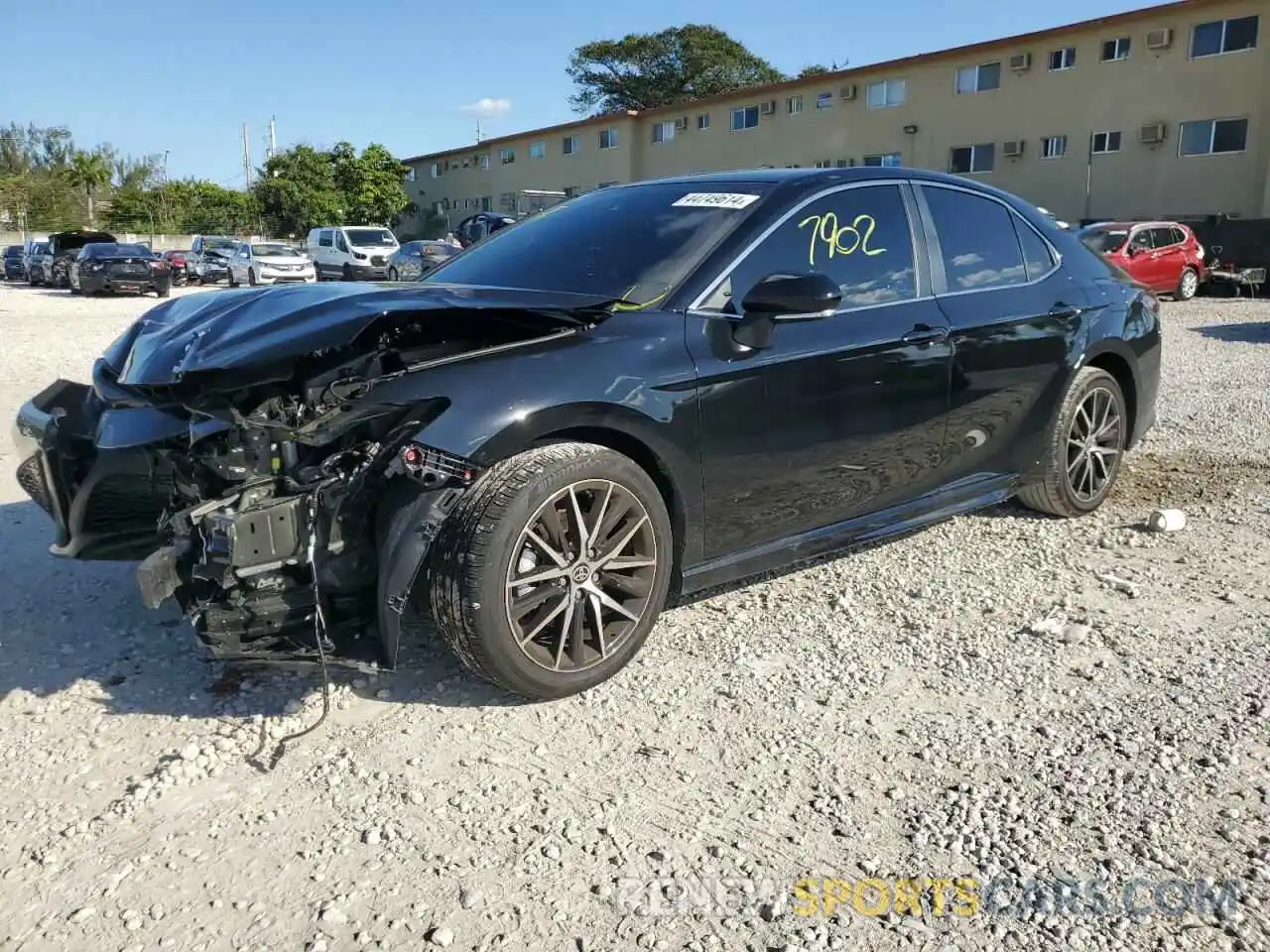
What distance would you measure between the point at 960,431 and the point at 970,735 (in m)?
1.62

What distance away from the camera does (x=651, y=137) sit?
142 feet

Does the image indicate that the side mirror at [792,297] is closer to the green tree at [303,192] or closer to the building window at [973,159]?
the building window at [973,159]

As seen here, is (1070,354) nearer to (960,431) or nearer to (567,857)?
(960,431)

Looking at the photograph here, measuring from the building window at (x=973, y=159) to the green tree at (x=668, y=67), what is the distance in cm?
A: 2773

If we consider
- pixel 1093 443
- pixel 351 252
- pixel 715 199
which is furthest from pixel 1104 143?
pixel 715 199

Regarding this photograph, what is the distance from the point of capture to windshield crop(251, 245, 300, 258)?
2828 cm

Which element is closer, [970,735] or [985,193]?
[970,735]

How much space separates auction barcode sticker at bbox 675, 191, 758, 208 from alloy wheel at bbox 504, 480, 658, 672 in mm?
1273

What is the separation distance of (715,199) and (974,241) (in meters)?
1.32

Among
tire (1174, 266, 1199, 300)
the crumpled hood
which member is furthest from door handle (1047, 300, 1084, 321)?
tire (1174, 266, 1199, 300)

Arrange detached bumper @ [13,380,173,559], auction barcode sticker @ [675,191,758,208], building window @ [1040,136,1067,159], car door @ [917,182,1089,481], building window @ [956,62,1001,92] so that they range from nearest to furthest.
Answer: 1. detached bumper @ [13,380,173,559]
2. auction barcode sticker @ [675,191,758,208]
3. car door @ [917,182,1089,481]
4. building window @ [1040,136,1067,159]
5. building window @ [956,62,1001,92]

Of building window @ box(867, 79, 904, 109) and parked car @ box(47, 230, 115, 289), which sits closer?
parked car @ box(47, 230, 115, 289)

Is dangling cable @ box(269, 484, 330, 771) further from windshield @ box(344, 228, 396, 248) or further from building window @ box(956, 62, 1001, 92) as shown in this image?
building window @ box(956, 62, 1001, 92)

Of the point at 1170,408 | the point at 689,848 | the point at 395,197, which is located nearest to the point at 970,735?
the point at 689,848
